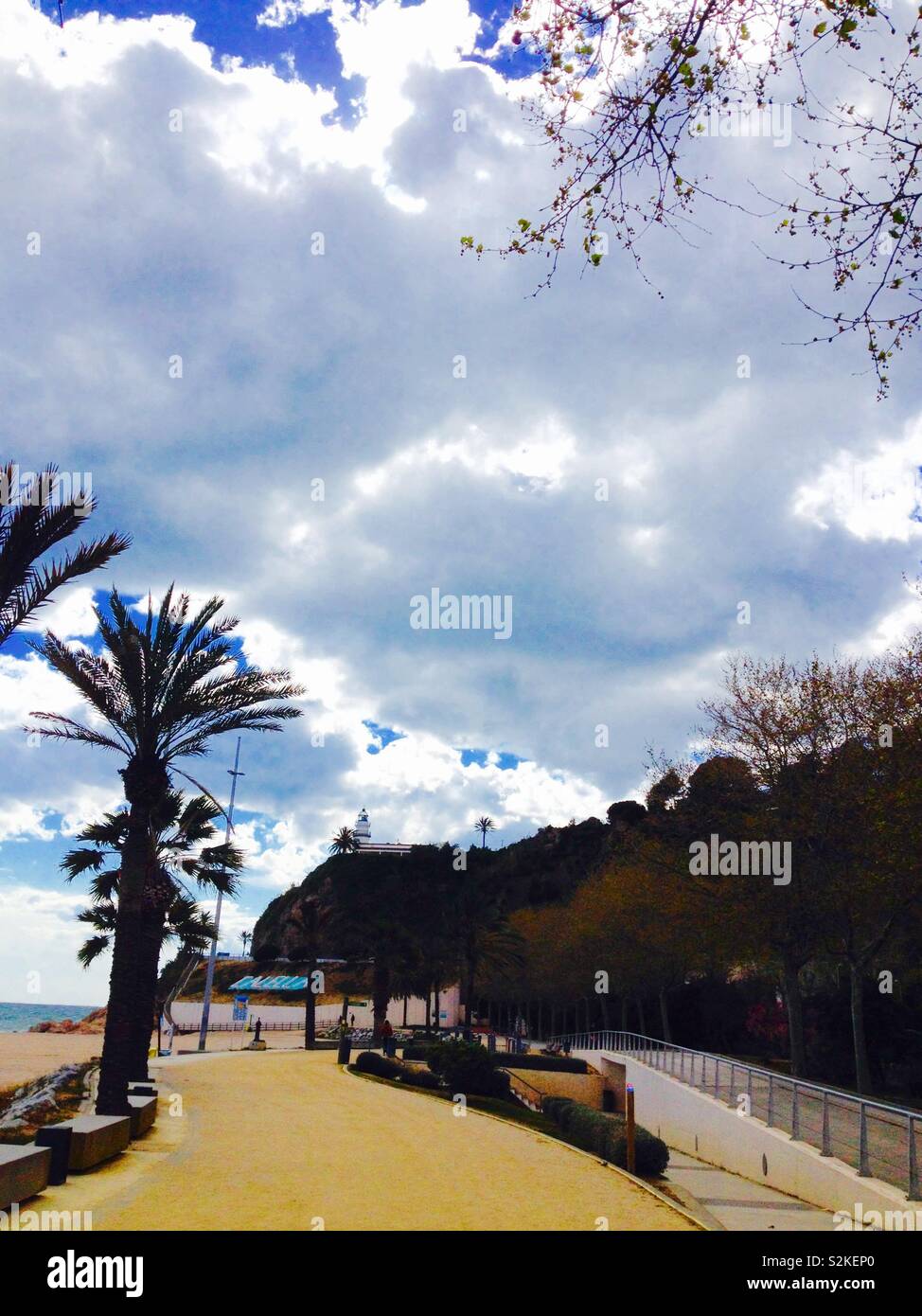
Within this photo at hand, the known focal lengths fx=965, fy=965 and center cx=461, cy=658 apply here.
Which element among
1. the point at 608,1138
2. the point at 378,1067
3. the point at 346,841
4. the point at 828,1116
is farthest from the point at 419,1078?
the point at 346,841

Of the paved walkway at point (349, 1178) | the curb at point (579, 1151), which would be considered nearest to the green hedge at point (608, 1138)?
the curb at point (579, 1151)

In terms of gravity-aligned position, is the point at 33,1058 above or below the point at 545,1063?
below

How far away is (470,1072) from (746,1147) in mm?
10872

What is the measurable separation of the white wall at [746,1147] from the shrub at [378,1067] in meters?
8.13

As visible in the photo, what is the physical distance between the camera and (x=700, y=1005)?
54.4m

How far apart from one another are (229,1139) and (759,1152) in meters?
10.2

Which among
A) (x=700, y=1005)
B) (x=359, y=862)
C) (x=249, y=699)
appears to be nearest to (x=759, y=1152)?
(x=249, y=699)

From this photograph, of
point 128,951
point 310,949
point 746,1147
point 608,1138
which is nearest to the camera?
point 128,951

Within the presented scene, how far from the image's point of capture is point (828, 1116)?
15.6m

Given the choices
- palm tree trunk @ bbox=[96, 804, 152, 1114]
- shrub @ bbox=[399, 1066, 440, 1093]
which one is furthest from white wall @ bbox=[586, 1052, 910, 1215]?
palm tree trunk @ bbox=[96, 804, 152, 1114]

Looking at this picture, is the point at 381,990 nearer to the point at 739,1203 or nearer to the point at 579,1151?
the point at 579,1151

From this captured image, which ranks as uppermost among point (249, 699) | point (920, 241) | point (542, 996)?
point (920, 241)

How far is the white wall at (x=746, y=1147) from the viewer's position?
13.7 m

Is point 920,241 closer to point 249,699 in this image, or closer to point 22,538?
point 22,538
